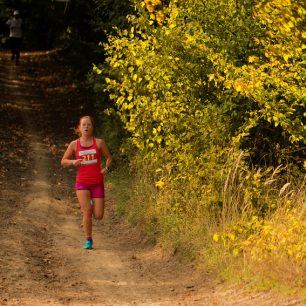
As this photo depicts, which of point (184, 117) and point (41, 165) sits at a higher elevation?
point (184, 117)

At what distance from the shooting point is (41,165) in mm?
19484

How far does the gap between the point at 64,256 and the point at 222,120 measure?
9.40 ft

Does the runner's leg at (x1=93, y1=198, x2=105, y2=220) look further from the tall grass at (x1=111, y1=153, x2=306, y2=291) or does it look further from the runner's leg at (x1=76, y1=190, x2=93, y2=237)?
the tall grass at (x1=111, y1=153, x2=306, y2=291)

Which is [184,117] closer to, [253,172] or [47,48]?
[253,172]

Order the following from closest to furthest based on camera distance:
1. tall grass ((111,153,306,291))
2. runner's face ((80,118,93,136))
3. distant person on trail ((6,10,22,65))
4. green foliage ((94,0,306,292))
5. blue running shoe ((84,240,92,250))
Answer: tall grass ((111,153,306,291)) < green foliage ((94,0,306,292)) < runner's face ((80,118,93,136)) < blue running shoe ((84,240,92,250)) < distant person on trail ((6,10,22,65))

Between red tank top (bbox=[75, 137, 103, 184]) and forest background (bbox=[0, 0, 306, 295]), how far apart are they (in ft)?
2.79

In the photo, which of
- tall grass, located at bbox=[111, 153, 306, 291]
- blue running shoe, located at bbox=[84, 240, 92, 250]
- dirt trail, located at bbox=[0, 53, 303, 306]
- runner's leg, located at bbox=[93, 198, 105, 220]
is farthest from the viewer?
blue running shoe, located at bbox=[84, 240, 92, 250]

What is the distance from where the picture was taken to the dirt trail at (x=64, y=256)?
28.6 feet

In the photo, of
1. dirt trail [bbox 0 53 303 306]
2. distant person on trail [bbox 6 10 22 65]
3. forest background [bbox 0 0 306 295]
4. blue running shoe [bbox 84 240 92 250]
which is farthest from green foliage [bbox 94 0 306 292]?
distant person on trail [bbox 6 10 22 65]

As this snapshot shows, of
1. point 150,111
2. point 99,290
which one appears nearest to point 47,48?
point 150,111

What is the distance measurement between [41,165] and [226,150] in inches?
363

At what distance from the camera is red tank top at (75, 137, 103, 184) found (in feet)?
36.9

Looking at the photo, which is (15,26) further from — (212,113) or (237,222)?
(237,222)

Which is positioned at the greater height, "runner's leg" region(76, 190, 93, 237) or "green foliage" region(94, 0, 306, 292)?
"green foliage" region(94, 0, 306, 292)
